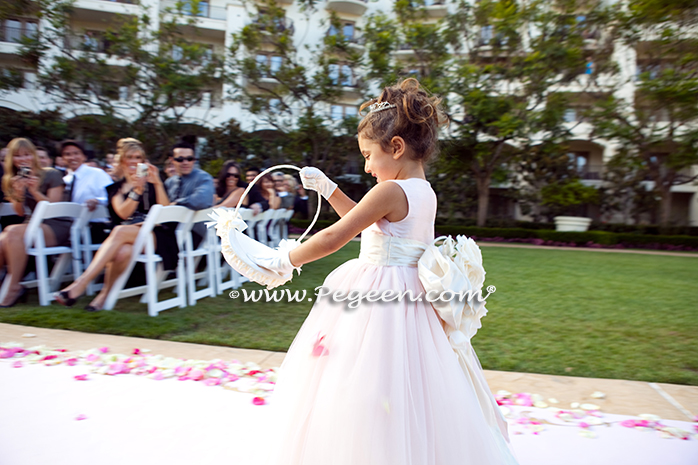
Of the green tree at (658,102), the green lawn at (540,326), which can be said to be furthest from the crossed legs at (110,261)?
the green tree at (658,102)

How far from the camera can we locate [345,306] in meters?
1.59

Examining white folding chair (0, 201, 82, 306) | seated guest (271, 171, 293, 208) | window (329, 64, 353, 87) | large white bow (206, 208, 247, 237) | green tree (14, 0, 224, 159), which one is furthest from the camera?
window (329, 64, 353, 87)

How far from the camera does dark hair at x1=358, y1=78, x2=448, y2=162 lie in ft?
5.17

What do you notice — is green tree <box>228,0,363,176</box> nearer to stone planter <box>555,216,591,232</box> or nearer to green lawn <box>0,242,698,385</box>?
stone planter <box>555,216,591,232</box>

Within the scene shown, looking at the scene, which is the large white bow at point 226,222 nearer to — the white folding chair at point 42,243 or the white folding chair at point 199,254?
the white folding chair at point 199,254

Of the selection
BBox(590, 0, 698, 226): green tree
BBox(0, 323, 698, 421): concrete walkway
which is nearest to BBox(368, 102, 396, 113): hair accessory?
BBox(0, 323, 698, 421): concrete walkway

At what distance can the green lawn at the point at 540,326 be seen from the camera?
329 centimetres

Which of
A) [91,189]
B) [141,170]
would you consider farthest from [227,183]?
[141,170]

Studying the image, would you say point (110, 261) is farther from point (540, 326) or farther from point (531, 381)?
point (540, 326)

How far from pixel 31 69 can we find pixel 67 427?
1791cm

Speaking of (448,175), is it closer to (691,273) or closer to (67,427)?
(691,273)

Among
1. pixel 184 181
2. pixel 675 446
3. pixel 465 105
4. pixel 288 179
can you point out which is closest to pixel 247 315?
pixel 184 181

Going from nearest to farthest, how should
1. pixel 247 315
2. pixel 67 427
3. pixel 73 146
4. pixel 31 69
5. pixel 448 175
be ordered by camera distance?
pixel 67 427 < pixel 247 315 < pixel 73 146 < pixel 31 69 < pixel 448 175

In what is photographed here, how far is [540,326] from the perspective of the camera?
4246 millimetres
